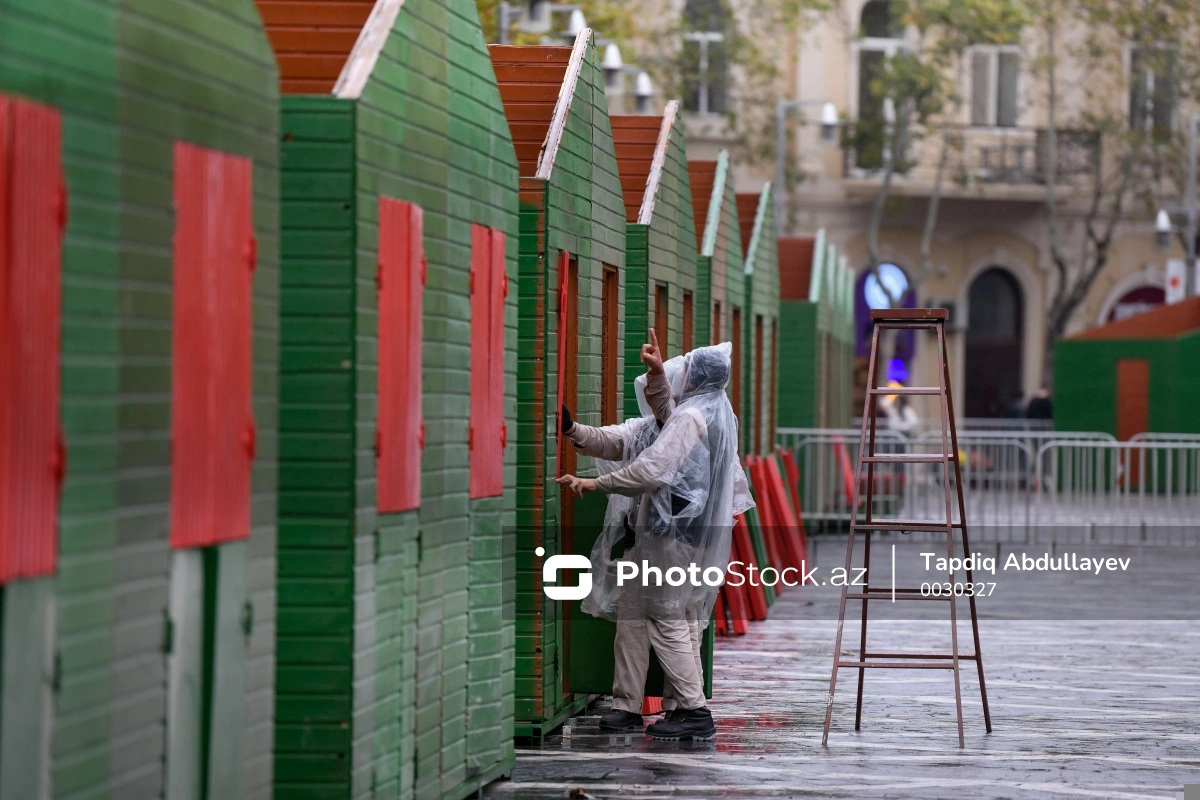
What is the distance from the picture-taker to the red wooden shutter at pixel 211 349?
537 cm

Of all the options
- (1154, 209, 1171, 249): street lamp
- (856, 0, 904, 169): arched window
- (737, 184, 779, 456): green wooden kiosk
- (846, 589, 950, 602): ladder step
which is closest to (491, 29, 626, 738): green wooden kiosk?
(846, 589, 950, 602): ladder step

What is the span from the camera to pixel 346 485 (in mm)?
6531

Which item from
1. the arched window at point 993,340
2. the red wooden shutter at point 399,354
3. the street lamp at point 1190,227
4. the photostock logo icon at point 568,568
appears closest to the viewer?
the red wooden shutter at point 399,354

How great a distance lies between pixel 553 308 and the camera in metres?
9.72

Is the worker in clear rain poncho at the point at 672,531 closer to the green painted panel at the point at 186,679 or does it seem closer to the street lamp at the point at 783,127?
the green painted panel at the point at 186,679

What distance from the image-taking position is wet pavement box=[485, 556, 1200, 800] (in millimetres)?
8820

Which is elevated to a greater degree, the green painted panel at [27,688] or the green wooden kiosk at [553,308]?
the green wooden kiosk at [553,308]

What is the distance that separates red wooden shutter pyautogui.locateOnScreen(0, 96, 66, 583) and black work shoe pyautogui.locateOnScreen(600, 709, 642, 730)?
585cm

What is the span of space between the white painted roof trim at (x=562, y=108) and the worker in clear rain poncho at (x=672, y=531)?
0.98 meters

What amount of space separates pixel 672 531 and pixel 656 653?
630 millimetres

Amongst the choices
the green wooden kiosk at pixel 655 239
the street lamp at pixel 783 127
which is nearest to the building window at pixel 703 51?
→ the street lamp at pixel 783 127

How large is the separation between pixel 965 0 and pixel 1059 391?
9656mm

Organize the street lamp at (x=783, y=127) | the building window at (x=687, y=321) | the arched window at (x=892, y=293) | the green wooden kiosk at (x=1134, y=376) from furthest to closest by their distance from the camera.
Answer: the arched window at (x=892, y=293) < the street lamp at (x=783, y=127) < the green wooden kiosk at (x=1134, y=376) < the building window at (x=687, y=321)

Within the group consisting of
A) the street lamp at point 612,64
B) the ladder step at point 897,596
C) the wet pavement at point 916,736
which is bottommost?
the wet pavement at point 916,736
